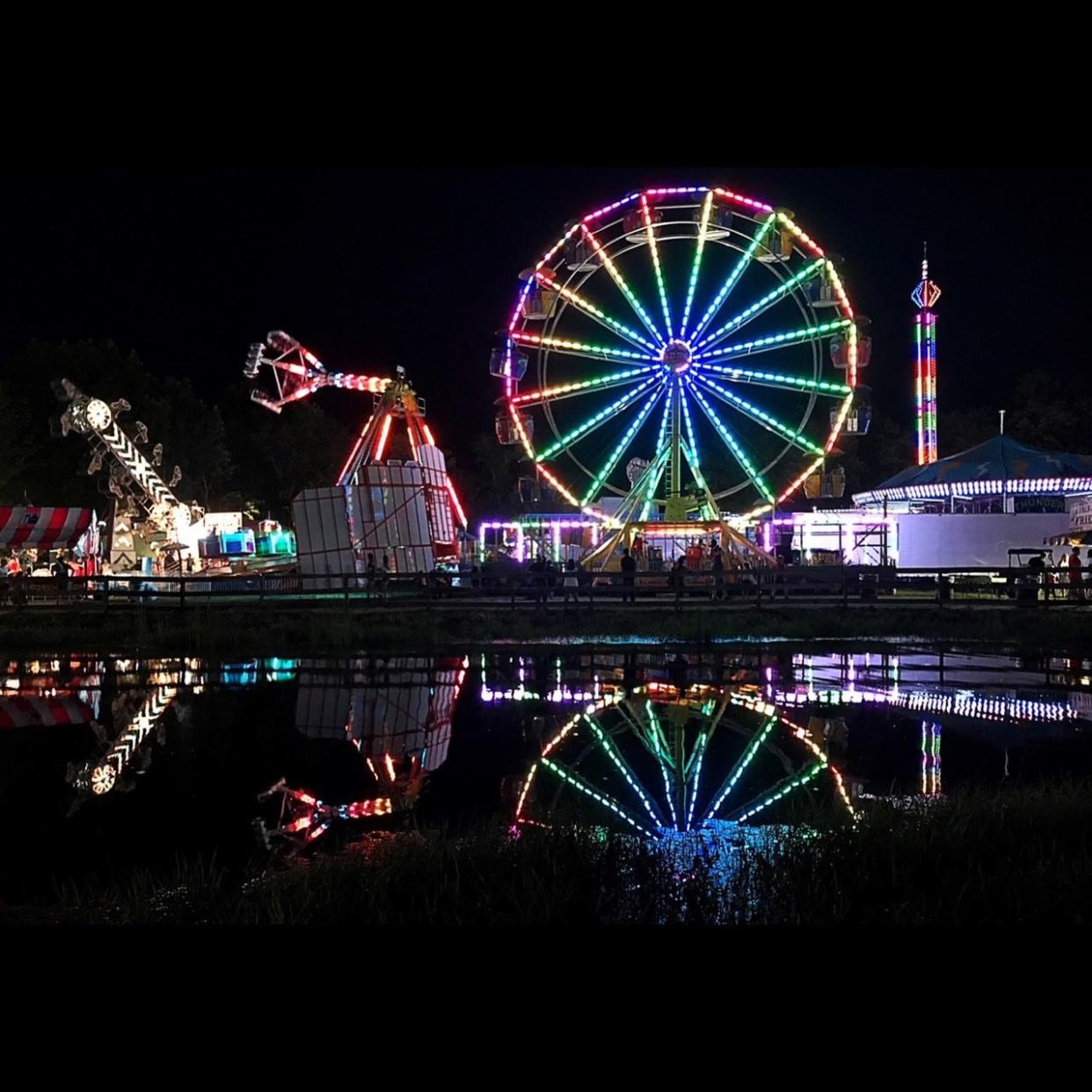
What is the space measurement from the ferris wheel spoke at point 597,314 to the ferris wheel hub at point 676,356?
0.48 m

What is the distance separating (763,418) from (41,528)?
28852 millimetres

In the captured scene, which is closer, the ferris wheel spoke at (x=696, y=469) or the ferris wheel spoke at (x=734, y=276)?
the ferris wheel spoke at (x=734, y=276)

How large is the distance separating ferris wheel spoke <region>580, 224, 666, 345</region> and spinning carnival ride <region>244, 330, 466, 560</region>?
884 cm

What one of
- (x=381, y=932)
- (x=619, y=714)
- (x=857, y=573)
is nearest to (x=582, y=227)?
(x=857, y=573)

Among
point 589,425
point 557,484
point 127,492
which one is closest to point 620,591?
point 557,484

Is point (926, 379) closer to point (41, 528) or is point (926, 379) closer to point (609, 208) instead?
point (609, 208)

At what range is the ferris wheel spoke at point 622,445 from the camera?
31469 millimetres

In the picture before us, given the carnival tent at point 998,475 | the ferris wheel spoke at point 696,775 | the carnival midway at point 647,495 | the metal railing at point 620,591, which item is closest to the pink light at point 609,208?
the carnival midway at point 647,495

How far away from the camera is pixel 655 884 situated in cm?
611

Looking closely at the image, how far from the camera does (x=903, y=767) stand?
9477 mm

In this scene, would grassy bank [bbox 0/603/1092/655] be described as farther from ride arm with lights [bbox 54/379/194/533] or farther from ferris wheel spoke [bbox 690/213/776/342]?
ride arm with lights [bbox 54/379/194/533]

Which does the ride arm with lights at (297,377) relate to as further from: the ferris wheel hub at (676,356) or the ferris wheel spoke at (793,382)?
the ferris wheel spoke at (793,382)

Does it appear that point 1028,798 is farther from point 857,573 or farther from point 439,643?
point 857,573

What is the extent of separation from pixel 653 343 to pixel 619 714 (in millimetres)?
21614
